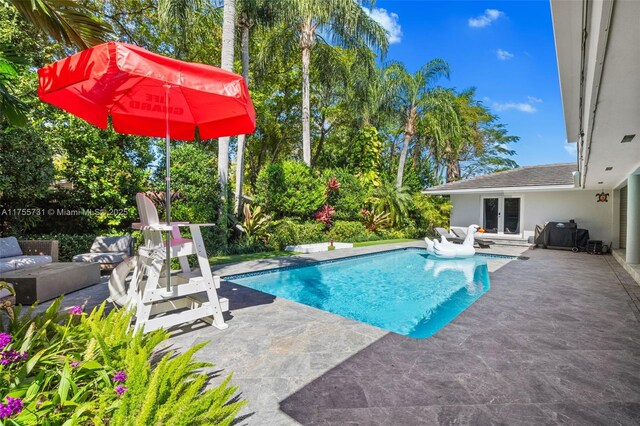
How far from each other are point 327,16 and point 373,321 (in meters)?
13.7

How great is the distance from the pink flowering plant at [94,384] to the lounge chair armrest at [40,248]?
189 inches

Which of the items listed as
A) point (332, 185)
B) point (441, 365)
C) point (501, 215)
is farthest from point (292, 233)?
point (501, 215)

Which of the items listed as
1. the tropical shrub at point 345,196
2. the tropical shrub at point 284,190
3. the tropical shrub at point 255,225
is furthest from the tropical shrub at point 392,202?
the tropical shrub at point 255,225

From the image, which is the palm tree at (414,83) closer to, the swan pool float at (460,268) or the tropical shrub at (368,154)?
the tropical shrub at (368,154)

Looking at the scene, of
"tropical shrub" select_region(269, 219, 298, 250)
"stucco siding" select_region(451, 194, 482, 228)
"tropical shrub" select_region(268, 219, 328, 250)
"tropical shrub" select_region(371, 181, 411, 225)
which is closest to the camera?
"tropical shrub" select_region(269, 219, 298, 250)

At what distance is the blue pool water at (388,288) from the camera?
20.0ft

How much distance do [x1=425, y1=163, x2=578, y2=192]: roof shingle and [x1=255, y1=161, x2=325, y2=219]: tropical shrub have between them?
9.15 m

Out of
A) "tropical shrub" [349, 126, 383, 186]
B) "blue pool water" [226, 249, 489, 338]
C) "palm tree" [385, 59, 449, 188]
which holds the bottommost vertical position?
"blue pool water" [226, 249, 489, 338]

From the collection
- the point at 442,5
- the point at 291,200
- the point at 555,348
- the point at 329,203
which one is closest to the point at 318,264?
the point at 291,200

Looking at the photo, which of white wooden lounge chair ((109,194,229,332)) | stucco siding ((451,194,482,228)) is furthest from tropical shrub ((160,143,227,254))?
stucco siding ((451,194,482,228))

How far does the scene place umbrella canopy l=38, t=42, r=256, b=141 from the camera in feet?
10.2

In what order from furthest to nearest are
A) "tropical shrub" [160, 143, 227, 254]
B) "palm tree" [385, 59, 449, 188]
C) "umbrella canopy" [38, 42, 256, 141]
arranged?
"palm tree" [385, 59, 449, 188] → "tropical shrub" [160, 143, 227, 254] → "umbrella canopy" [38, 42, 256, 141]

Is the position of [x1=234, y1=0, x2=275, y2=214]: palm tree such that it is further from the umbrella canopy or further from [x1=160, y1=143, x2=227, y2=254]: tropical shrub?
the umbrella canopy

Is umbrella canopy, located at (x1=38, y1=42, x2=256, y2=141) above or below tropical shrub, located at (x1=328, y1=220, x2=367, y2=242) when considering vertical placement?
above
